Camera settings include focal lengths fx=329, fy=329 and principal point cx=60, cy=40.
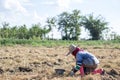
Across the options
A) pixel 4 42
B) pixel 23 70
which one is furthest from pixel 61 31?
pixel 23 70

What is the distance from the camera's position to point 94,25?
8250 centimetres

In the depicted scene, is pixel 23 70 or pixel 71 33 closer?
pixel 23 70

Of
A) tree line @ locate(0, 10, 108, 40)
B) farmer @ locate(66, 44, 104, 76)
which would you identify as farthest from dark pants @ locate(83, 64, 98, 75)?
tree line @ locate(0, 10, 108, 40)

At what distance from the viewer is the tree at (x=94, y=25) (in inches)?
3155

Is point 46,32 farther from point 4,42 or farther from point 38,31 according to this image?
point 4,42

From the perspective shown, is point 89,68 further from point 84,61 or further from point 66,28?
point 66,28

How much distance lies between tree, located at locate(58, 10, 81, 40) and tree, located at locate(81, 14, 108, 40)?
242 cm


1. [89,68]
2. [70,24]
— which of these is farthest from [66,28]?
[89,68]

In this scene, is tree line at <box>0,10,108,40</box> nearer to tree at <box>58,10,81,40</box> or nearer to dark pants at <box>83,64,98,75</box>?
tree at <box>58,10,81,40</box>

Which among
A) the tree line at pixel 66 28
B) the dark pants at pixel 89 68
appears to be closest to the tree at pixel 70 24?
the tree line at pixel 66 28

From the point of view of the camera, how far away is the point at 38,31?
72.8 m

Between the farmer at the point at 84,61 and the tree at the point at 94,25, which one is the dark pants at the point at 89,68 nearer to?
the farmer at the point at 84,61

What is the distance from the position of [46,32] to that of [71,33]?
683 cm

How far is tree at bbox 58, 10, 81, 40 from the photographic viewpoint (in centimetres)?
7681
